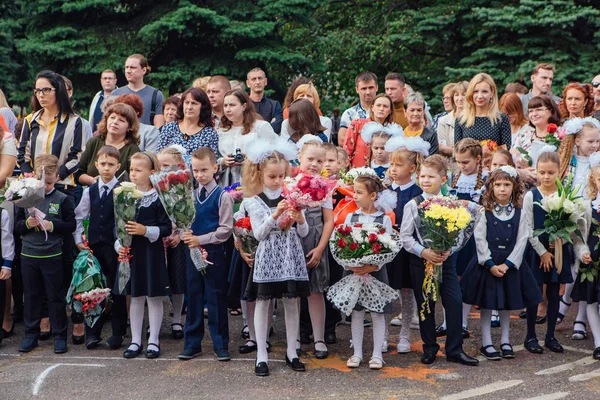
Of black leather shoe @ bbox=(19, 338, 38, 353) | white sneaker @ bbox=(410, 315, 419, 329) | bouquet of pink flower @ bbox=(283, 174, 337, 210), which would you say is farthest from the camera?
white sneaker @ bbox=(410, 315, 419, 329)

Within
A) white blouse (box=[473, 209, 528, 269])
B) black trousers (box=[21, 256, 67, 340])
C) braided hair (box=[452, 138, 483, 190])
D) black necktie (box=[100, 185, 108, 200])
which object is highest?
braided hair (box=[452, 138, 483, 190])

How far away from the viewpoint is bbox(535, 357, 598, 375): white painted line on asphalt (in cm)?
698

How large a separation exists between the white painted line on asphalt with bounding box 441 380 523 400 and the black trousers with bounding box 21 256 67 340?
143 inches

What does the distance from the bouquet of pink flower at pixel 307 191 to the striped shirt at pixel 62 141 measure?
3072 millimetres

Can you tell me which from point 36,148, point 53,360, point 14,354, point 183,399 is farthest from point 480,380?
point 36,148

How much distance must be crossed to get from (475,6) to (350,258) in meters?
11.0

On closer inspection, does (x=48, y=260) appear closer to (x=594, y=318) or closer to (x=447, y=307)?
(x=447, y=307)

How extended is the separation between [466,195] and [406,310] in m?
1.34

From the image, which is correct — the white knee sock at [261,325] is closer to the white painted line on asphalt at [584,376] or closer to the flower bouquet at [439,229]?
the flower bouquet at [439,229]

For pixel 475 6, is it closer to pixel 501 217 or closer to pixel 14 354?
pixel 501 217

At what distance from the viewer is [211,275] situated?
295 inches

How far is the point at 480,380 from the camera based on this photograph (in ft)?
22.1

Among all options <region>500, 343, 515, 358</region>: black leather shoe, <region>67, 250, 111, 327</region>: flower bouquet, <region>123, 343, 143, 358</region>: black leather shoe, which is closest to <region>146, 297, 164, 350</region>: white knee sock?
<region>123, 343, 143, 358</region>: black leather shoe

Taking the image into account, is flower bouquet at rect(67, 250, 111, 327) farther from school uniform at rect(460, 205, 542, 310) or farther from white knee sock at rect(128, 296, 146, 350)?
school uniform at rect(460, 205, 542, 310)
